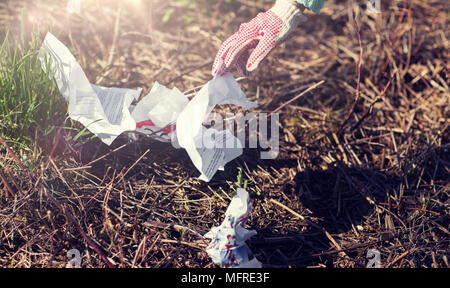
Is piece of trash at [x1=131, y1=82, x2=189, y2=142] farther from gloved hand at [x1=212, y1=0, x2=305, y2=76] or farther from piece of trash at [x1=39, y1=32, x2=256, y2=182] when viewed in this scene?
gloved hand at [x1=212, y1=0, x2=305, y2=76]

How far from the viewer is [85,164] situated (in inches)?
63.7

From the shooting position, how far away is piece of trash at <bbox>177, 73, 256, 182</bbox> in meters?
1.51

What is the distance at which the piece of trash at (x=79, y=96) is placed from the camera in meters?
1.57

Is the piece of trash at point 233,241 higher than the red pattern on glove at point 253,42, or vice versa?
the red pattern on glove at point 253,42

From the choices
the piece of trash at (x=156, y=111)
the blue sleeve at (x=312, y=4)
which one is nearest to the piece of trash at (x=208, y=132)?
the piece of trash at (x=156, y=111)

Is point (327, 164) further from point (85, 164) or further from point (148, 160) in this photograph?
point (85, 164)

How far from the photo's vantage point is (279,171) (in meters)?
1.74

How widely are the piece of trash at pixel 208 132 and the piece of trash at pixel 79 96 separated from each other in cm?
25

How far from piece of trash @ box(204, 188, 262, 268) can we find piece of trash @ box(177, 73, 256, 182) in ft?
0.87

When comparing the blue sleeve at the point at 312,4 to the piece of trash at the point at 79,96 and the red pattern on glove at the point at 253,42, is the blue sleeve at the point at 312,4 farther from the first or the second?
the piece of trash at the point at 79,96

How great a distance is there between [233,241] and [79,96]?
90 cm

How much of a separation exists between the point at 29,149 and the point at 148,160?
484 mm

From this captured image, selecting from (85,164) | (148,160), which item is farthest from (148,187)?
(85,164)

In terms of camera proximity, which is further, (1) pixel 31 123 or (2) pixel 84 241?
(1) pixel 31 123
